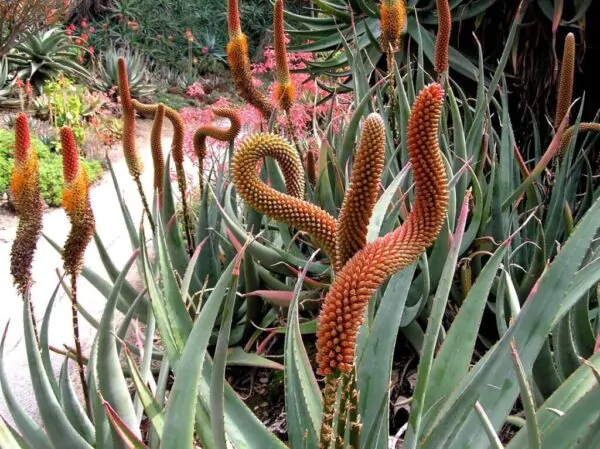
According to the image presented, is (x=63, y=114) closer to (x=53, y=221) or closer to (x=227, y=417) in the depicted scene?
(x=53, y=221)

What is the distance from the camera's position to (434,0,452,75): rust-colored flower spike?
1.91 metres

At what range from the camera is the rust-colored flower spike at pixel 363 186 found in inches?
28.7

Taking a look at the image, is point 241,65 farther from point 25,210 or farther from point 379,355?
point 379,355

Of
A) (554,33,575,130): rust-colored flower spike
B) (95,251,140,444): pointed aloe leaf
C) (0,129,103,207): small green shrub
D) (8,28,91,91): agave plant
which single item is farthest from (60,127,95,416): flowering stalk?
(8,28,91,91): agave plant

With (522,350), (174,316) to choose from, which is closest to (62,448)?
(174,316)

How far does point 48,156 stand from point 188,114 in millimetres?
1951

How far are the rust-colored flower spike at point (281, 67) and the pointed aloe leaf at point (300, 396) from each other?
988 mm

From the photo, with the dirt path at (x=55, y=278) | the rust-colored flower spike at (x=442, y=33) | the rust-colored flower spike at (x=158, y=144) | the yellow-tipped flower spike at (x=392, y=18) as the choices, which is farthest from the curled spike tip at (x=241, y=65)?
the dirt path at (x=55, y=278)

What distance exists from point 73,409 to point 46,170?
576 centimetres

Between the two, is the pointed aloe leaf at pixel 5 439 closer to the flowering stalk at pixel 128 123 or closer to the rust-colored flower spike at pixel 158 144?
the flowering stalk at pixel 128 123

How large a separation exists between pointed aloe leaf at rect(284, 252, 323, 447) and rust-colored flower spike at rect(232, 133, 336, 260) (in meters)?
0.31

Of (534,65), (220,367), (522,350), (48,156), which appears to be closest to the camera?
(220,367)

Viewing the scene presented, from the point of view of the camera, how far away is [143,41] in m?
16.2

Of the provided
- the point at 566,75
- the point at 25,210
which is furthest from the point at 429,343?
the point at 566,75
